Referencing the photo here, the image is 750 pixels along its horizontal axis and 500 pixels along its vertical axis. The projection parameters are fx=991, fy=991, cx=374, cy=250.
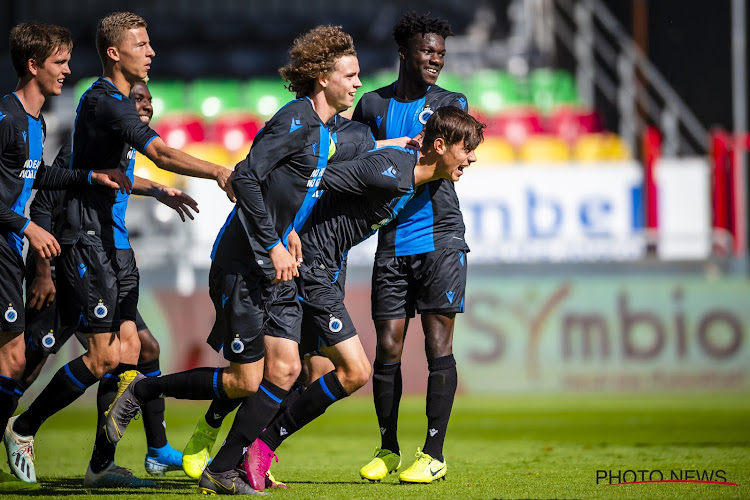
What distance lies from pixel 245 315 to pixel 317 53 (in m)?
1.31

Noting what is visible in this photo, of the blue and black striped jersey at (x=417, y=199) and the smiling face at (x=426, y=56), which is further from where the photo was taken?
the smiling face at (x=426, y=56)

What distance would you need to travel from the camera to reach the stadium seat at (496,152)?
14914 mm

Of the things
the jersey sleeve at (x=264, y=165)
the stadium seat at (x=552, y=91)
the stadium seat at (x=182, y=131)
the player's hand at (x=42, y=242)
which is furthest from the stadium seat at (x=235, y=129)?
the jersey sleeve at (x=264, y=165)

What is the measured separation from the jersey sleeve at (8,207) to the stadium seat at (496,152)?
10.4 meters

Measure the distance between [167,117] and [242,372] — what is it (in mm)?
13196

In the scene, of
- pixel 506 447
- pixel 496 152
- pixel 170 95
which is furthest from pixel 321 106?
pixel 170 95

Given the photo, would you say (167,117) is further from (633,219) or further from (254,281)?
(254,281)

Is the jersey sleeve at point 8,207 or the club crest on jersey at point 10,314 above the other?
the jersey sleeve at point 8,207

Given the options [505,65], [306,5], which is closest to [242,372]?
[505,65]

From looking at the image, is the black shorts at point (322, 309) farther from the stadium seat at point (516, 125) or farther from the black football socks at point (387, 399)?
the stadium seat at point (516, 125)

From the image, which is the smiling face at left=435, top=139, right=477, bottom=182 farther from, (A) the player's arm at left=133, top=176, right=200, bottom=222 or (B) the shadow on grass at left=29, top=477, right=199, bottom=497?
(B) the shadow on grass at left=29, top=477, right=199, bottom=497

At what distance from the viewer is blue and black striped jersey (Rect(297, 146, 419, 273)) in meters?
4.99

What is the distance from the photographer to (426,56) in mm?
5672

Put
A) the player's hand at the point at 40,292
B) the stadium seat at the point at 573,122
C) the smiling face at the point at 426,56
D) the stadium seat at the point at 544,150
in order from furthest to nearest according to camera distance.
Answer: the stadium seat at the point at 573,122 < the stadium seat at the point at 544,150 < the smiling face at the point at 426,56 < the player's hand at the point at 40,292
